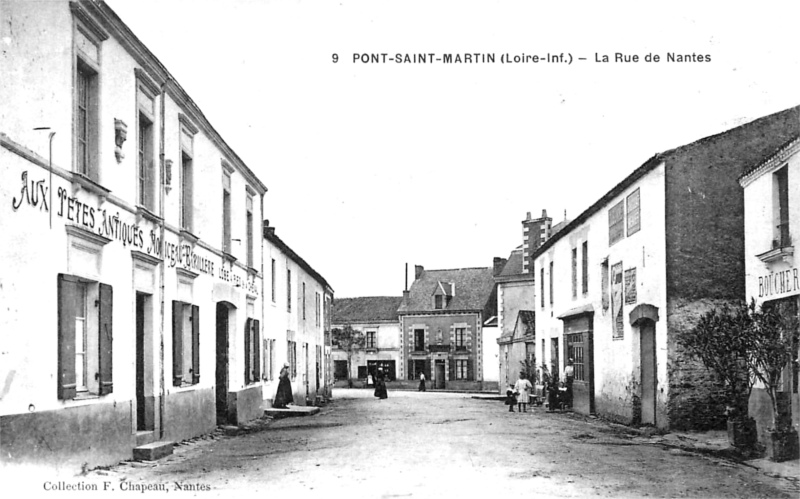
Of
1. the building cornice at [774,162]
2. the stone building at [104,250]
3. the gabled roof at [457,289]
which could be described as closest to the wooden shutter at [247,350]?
the stone building at [104,250]

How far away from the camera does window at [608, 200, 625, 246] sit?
21047 millimetres

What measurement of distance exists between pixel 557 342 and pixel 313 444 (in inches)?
655

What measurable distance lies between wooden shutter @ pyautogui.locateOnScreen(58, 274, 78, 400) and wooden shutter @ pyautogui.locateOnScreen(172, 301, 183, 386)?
4667mm

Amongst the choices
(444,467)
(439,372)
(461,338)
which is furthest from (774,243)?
(439,372)

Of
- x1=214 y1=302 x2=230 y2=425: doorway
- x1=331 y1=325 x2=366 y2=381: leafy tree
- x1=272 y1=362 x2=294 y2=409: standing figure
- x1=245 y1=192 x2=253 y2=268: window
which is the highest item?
x1=245 y1=192 x2=253 y2=268: window

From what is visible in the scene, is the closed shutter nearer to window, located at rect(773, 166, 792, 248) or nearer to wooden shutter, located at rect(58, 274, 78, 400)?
wooden shutter, located at rect(58, 274, 78, 400)

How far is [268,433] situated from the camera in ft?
58.5

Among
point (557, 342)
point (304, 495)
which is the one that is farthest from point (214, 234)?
point (557, 342)

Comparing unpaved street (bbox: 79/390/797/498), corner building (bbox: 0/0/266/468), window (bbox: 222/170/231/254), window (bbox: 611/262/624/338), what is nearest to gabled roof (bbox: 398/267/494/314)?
window (bbox: 611/262/624/338)

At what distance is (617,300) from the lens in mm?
21438

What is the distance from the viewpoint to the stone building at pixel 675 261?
57.3 ft

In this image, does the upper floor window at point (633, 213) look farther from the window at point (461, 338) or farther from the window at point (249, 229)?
the window at point (461, 338)

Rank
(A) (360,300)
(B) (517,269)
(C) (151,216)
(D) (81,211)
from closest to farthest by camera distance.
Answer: (D) (81,211)
(C) (151,216)
(B) (517,269)
(A) (360,300)

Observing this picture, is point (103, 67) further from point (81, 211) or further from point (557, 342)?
point (557, 342)
